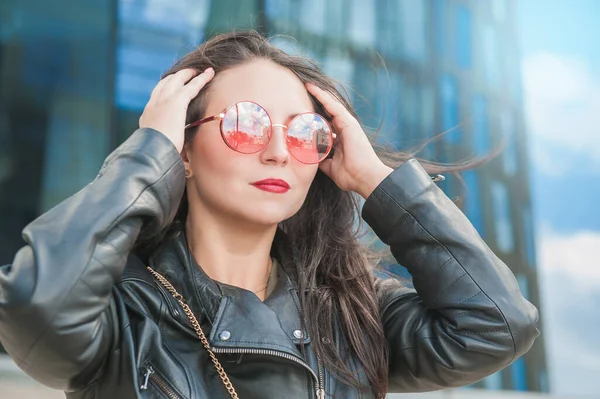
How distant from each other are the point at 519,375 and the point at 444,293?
7.13 m

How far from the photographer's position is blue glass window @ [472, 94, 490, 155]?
839 cm

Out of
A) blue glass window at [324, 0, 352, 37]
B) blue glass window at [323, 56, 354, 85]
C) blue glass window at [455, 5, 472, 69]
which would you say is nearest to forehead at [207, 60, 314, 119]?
blue glass window at [323, 56, 354, 85]

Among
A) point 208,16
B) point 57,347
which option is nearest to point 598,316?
point 208,16

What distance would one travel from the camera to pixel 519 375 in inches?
335

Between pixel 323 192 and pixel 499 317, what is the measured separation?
789 mm

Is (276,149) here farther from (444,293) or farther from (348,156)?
(444,293)

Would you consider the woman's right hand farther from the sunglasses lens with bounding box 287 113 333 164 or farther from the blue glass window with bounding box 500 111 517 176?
the blue glass window with bounding box 500 111 517 176

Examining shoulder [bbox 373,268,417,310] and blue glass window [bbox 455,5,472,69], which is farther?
blue glass window [bbox 455,5,472,69]

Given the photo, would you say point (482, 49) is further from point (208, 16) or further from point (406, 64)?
point (208, 16)

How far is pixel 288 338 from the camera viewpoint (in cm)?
188

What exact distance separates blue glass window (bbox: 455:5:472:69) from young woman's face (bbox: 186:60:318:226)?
6.63 m

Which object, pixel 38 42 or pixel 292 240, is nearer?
pixel 292 240

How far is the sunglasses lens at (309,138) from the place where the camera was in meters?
2.07

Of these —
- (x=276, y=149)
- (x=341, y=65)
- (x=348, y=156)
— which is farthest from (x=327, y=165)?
(x=341, y=65)
